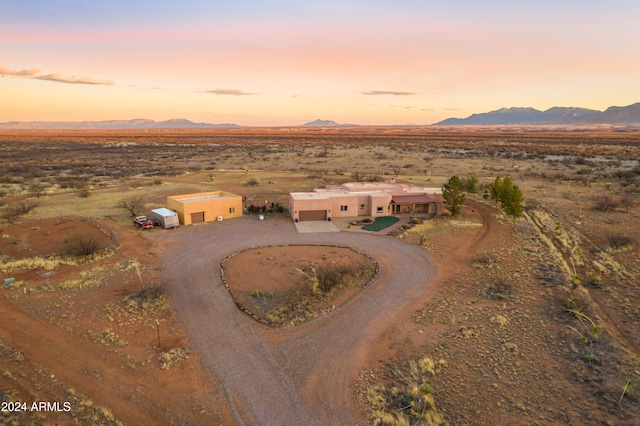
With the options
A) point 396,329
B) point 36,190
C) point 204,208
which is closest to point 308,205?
point 204,208

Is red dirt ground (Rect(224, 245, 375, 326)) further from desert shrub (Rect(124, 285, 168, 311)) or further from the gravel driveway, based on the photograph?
desert shrub (Rect(124, 285, 168, 311))

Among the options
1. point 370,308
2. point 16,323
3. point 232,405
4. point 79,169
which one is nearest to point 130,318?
point 16,323

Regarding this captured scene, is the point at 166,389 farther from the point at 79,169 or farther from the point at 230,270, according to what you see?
the point at 79,169

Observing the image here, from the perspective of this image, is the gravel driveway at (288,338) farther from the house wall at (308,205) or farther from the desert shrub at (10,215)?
the desert shrub at (10,215)

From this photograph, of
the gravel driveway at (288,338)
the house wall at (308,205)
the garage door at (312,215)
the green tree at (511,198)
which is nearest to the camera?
the gravel driveway at (288,338)

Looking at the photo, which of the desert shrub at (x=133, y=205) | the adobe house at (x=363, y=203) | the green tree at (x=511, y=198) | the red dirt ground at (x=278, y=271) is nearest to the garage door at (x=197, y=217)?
the desert shrub at (x=133, y=205)

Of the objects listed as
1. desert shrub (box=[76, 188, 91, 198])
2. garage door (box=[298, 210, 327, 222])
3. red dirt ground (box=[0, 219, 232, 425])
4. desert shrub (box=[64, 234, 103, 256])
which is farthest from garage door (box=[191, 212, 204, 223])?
desert shrub (box=[76, 188, 91, 198])
